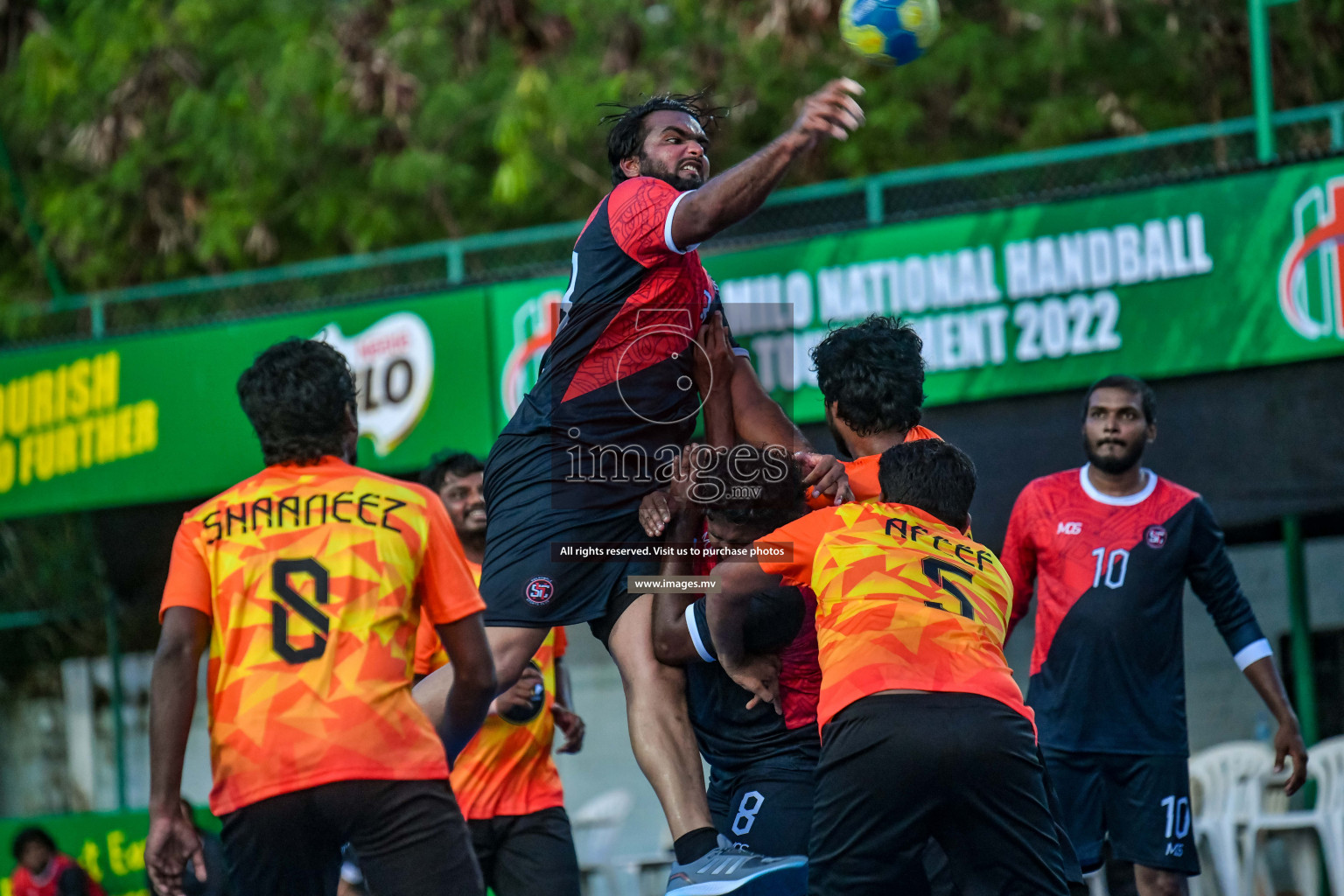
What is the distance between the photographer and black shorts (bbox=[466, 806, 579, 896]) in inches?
235

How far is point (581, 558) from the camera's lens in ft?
16.5

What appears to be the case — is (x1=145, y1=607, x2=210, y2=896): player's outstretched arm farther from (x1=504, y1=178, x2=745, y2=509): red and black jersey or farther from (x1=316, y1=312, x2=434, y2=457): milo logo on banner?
(x1=316, y1=312, x2=434, y2=457): milo logo on banner

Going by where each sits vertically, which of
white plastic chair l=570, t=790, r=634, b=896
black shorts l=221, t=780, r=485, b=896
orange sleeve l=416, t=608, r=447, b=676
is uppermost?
orange sleeve l=416, t=608, r=447, b=676

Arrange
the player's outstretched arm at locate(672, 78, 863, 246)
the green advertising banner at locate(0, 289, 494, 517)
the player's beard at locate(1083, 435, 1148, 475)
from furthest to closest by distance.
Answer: the green advertising banner at locate(0, 289, 494, 517) → the player's beard at locate(1083, 435, 1148, 475) → the player's outstretched arm at locate(672, 78, 863, 246)

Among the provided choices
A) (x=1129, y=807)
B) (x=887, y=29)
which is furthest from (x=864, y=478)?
(x=1129, y=807)

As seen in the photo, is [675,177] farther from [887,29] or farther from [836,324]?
[836,324]

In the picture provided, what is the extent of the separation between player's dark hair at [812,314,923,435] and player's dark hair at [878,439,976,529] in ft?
1.38

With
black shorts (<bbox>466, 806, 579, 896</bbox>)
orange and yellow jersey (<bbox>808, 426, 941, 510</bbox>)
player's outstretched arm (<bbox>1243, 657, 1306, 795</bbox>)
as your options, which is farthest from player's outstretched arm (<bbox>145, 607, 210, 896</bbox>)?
player's outstretched arm (<bbox>1243, 657, 1306, 795</bbox>)

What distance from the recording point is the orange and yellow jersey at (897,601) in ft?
13.6

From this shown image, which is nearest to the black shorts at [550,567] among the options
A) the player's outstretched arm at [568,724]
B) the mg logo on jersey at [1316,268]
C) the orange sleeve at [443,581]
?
the orange sleeve at [443,581]

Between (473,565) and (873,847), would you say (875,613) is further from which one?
(473,565)

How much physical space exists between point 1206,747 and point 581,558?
8.52 meters

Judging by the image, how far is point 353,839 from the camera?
393 centimetres

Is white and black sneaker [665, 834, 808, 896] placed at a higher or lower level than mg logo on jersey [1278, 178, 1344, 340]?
lower
